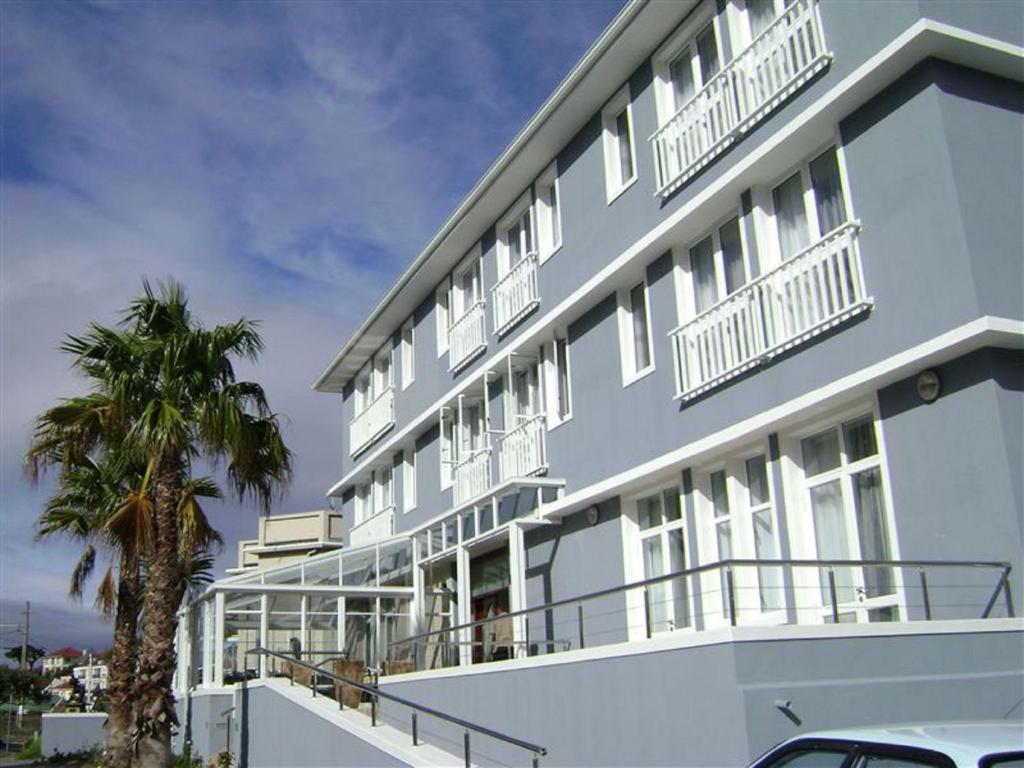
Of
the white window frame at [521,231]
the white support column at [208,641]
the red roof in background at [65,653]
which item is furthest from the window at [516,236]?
the red roof in background at [65,653]

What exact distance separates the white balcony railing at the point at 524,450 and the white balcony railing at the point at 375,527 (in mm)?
6586

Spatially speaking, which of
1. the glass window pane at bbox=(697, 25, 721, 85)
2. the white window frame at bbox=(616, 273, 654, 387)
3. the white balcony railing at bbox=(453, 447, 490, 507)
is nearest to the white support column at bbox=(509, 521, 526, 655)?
the white balcony railing at bbox=(453, 447, 490, 507)

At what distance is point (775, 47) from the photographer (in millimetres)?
14430

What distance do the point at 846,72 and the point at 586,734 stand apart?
27.1 ft

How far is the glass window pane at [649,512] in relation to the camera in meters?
16.9

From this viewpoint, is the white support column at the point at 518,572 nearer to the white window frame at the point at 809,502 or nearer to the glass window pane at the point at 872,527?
the white window frame at the point at 809,502

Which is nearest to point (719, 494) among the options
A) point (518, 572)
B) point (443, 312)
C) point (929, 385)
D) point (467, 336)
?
point (929, 385)

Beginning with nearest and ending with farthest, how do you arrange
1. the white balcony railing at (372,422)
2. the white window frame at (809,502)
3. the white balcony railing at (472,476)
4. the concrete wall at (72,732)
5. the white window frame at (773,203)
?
the white window frame at (809,502)
the white window frame at (773,203)
the white balcony railing at (472,476)
the white balcony railing at (372,422)
the concrete wall at (72,732)

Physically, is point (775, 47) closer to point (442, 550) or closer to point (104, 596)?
point (442, 550)

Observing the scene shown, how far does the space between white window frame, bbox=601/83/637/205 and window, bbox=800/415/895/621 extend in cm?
597

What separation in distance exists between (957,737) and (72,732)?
110 feet

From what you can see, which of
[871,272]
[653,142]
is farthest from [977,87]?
[653,142]

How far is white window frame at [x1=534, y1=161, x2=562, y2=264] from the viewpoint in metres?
20.2

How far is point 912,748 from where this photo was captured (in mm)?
5910
